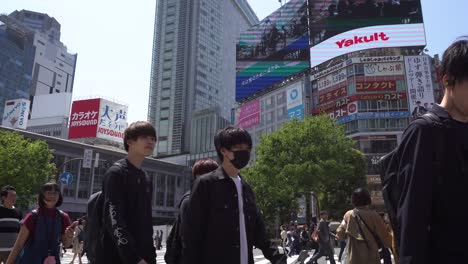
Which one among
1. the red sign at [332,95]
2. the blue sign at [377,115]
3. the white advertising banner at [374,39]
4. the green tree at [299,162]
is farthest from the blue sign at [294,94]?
the green tree at [299,162]

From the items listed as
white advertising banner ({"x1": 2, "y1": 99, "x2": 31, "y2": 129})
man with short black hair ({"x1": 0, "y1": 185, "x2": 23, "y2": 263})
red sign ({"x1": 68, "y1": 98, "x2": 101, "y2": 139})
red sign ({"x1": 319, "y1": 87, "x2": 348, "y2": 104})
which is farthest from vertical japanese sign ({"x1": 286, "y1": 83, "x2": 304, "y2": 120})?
man with short black hair ({"x1": 0, "y1": 185, "x2": 23, "y2": 263})

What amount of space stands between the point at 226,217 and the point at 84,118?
47.9 m

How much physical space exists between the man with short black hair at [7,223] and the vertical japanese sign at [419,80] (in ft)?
125

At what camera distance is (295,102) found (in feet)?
164

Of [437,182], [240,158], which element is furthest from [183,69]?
[437,182]

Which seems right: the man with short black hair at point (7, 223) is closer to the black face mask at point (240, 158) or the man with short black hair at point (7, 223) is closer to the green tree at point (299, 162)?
the black face mask at point (240, 158)

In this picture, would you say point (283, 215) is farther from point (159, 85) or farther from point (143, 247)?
point (159, 85)

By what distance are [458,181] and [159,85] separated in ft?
288

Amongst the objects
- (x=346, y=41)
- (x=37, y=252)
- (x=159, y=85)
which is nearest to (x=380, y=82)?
(x=346, y=41)

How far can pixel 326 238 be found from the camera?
9.25m

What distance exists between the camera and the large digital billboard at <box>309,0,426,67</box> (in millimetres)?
42062

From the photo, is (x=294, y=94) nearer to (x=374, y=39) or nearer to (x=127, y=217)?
→ (x=374, y=39)

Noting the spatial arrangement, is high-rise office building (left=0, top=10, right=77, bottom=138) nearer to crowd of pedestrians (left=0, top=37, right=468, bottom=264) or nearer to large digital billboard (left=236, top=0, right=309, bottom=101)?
large digital billboard (left=236, top=0, right=309, bottom=101)

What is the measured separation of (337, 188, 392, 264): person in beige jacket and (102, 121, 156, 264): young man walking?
270 cm
